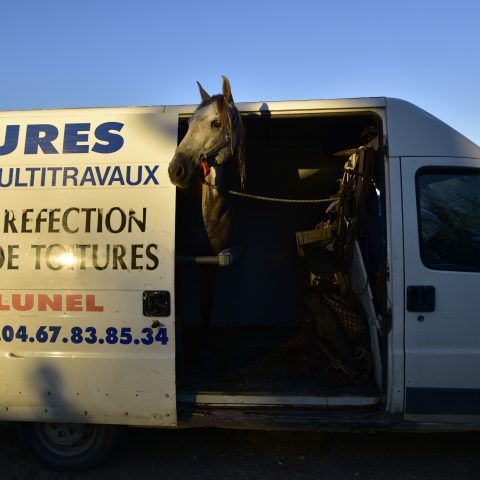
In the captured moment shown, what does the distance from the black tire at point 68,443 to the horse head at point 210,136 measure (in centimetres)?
187

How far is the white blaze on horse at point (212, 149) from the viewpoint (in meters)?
3.17

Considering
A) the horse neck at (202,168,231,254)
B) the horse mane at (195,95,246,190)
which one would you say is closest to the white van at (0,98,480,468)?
the horse mane at (195,95,246,190)

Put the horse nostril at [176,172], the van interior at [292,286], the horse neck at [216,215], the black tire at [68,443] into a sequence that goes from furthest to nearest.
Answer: the horse neck at [216,215] < the van interior at [292,286] < the black tire at [68,443] < the horse nostril at [176,172]

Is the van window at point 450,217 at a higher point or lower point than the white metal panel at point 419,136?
lower

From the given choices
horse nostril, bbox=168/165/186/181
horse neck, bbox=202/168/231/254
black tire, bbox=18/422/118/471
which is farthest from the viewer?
horse neck, bbox=202/168/231/254

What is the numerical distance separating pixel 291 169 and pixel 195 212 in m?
2.18

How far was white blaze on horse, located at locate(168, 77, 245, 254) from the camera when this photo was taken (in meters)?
3.17

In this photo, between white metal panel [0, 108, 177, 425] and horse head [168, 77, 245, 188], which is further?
horse head [168, 77, 245, 188]

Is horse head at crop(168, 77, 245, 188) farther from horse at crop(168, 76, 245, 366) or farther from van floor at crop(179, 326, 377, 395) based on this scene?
Result: van floor at crop(179, 326, 377, 395)

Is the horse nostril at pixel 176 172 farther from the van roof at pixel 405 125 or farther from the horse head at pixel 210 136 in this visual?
the van roof at pixel 405 125

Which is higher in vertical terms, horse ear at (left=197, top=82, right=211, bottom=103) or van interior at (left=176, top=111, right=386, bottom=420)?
horse ear at (left=197, top=82, right=211, bottom=103)

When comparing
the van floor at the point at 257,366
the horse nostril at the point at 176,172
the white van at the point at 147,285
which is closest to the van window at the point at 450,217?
the white van at the point at 147,285

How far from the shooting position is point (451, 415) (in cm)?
314

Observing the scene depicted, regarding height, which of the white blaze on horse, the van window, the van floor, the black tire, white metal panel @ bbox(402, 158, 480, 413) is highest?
the white blaze on horse
